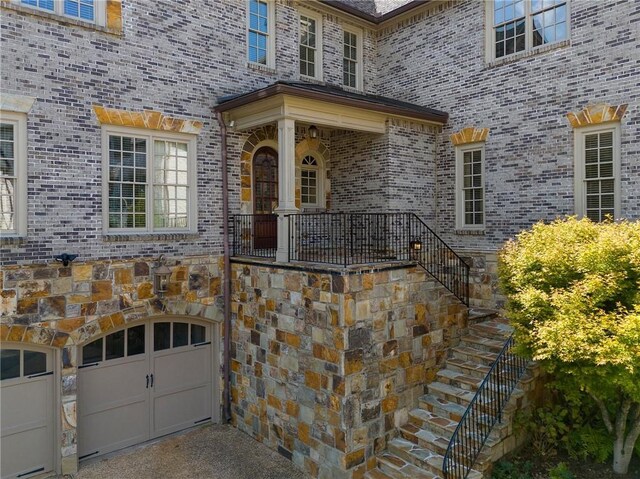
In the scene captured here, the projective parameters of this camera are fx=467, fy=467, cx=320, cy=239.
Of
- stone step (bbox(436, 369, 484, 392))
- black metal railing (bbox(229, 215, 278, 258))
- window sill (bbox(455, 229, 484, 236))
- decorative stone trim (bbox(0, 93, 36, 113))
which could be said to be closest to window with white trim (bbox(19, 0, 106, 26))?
decorative stone trim (bbox(0, 93, 36, 113))

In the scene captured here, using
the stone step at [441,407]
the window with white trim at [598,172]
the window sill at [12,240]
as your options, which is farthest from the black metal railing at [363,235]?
the window sill at [12,240]

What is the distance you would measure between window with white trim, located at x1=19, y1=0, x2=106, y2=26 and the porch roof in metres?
2.54

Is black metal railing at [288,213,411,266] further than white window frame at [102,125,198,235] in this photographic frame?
Yes

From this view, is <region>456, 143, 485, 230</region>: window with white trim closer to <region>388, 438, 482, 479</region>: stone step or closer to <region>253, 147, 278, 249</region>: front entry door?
<region>253, 147, 278, 249</region>: front entry door

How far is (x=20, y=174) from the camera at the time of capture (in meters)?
7.34

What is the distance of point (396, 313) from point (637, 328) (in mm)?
3374

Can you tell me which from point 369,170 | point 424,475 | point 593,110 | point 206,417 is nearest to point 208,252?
point 206,417

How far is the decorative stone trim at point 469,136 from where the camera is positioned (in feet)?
34.2

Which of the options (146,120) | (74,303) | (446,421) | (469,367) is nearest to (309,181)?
(146,120)

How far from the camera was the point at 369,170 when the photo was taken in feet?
36.2

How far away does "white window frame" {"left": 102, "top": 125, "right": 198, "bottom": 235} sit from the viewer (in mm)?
8234

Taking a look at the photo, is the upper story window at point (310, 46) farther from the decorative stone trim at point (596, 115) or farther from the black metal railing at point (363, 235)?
the decorative stone trim at point (596, 115)

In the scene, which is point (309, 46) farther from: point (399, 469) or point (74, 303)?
point (399, 469)

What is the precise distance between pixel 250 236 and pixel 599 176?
697 cm
